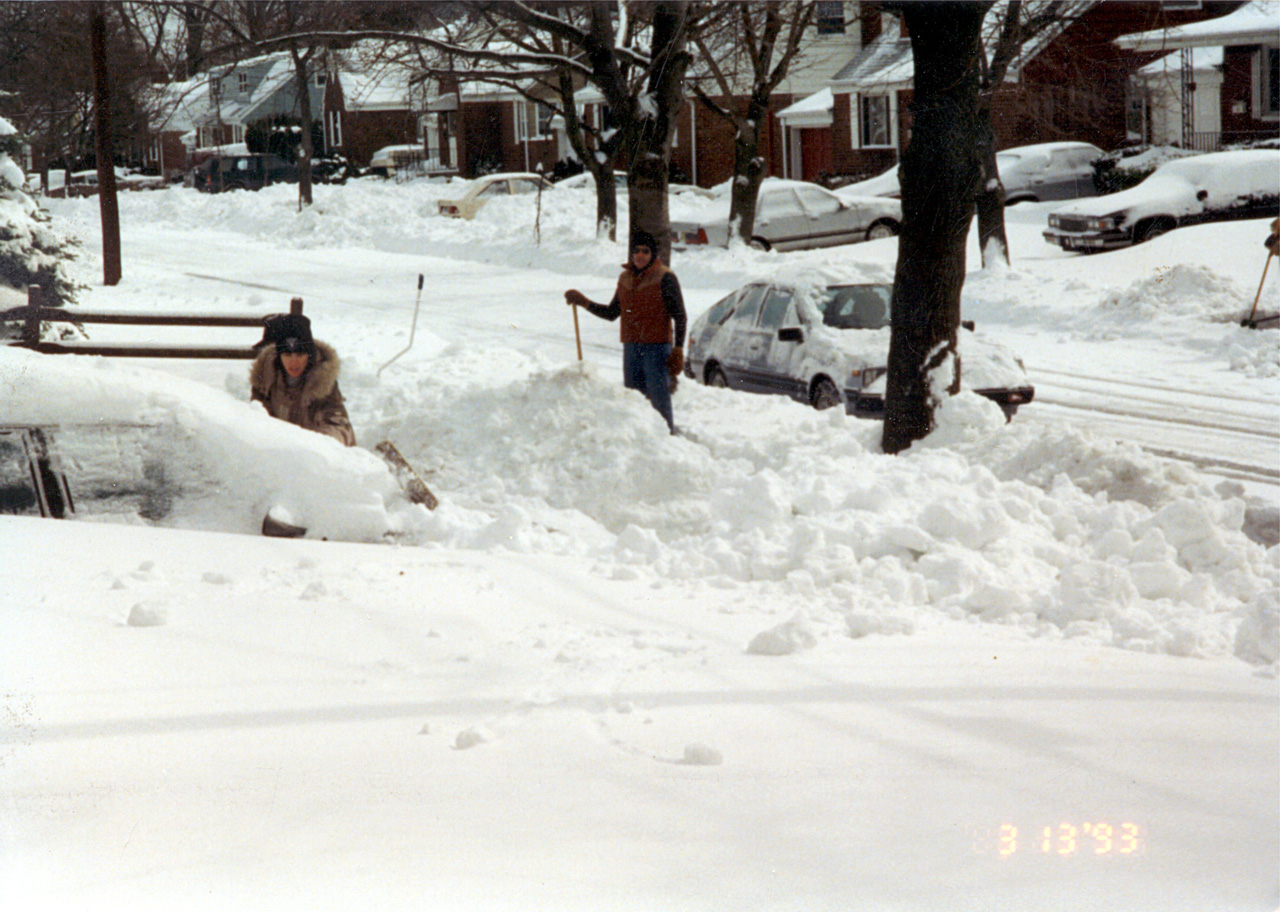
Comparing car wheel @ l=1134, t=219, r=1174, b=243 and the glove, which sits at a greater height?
car wheel @ l=1134, t=219, r=1174, b=243

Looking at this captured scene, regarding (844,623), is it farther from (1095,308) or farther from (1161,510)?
(1095,308)

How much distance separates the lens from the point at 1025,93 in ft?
68.8

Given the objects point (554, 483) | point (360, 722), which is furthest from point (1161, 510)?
point (360, 722)

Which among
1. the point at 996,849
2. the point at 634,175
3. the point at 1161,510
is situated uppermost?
the point at 634,175

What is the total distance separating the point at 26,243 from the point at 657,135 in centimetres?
574

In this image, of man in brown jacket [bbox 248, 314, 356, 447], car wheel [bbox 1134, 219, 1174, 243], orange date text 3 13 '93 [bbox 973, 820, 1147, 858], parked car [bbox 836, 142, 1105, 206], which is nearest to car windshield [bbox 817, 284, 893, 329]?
man in brown jacket [bbox 248, 314, 356, 447]

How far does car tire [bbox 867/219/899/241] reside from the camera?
73.9ft

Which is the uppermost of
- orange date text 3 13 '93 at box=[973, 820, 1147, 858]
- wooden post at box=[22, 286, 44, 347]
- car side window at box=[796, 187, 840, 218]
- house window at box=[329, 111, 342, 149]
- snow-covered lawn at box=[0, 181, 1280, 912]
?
house window at box=[329, 111, 342, 149]

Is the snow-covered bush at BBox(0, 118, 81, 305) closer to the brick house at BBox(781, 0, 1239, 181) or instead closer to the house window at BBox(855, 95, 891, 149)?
the brick house at BBox(781, 0, 1239, 181)

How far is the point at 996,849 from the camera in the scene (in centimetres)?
342

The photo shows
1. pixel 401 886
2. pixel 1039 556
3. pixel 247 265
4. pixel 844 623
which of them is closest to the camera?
pixel 401 886

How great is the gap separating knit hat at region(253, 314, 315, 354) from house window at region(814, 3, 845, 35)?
1508 centimetres

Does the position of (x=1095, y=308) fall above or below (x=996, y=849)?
above

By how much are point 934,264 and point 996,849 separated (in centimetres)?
558
